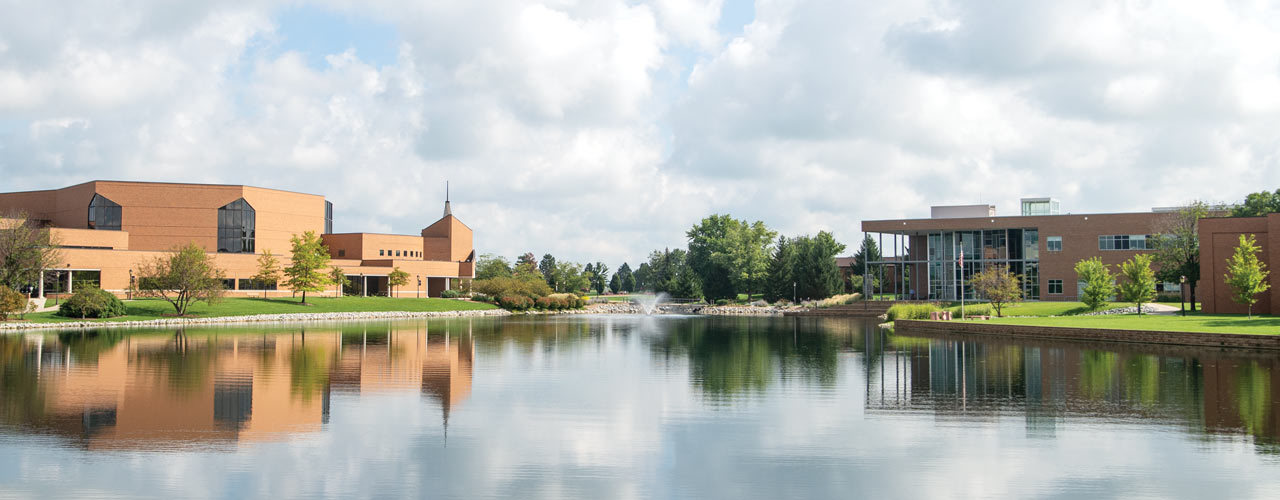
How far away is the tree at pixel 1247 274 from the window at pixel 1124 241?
66.5ft

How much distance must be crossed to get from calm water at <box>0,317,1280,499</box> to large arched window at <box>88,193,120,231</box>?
55.7m

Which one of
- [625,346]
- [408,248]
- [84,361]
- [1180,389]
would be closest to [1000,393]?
[1180,389]

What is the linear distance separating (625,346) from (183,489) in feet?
80.0

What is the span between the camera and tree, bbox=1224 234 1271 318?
132 feet

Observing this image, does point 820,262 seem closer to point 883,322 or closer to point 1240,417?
point 883,322

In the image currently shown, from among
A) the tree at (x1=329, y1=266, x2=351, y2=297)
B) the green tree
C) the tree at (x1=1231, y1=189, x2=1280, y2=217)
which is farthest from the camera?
the tree at (x1=329, y1=266, x2=351, y2=297)

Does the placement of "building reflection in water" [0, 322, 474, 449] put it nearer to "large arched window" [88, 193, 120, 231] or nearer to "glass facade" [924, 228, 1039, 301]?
"large arched window" [88, 193, 120, 231]

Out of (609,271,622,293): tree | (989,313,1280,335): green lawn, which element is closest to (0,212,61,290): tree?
(989,313,1280,335): green lawn

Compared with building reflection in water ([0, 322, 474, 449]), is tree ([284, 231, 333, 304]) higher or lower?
higher

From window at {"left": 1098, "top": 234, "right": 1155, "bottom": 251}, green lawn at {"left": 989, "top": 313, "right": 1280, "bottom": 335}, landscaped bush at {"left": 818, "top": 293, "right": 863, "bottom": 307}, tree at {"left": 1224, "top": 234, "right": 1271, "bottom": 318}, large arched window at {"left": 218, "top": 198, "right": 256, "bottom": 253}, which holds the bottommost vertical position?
green lawn at {"left": 989, "top": 313, "right": 1280, "bottom": 335}

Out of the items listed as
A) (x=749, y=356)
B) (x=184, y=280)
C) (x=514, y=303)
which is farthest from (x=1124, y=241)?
(x=184, y=280)

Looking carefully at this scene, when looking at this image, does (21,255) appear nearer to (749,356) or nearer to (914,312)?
(749,356)

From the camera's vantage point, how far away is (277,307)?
213ft

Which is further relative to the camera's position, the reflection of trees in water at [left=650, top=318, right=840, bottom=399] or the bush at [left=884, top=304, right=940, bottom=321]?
the bush at [left=884, top=304, right=940, bottom=321]
